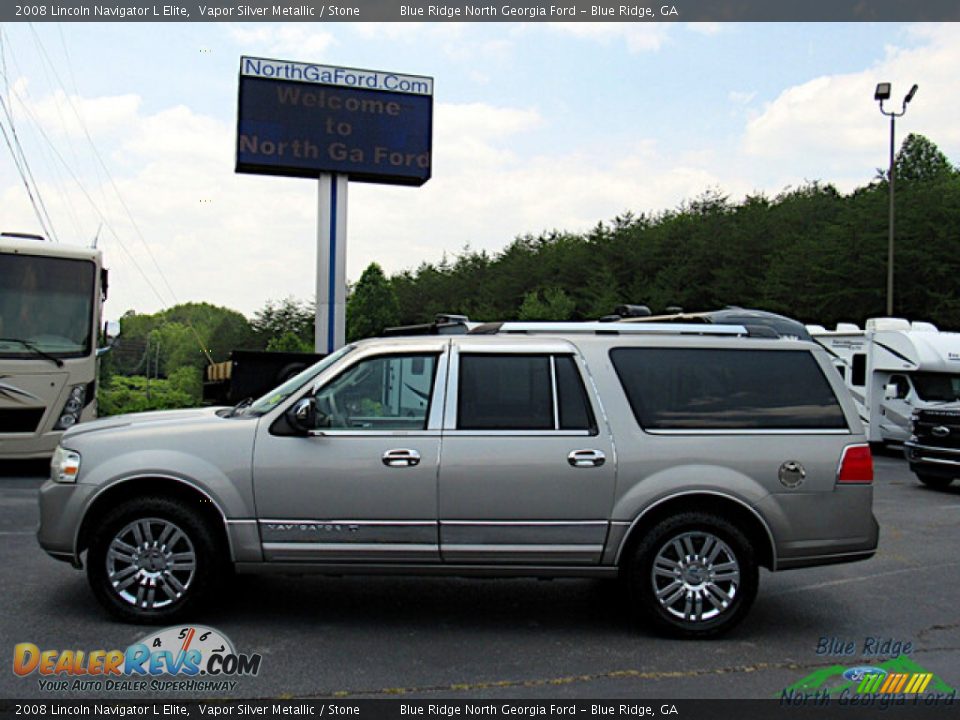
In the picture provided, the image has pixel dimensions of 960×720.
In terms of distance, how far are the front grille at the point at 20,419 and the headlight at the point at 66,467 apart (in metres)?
7.44

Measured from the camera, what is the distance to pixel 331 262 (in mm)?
21531

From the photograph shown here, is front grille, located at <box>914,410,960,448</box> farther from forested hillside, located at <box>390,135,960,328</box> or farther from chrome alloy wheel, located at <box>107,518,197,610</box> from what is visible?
A: forested hillside, located at <box>390,135,960,328</box>

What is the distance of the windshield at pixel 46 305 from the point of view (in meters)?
13.0

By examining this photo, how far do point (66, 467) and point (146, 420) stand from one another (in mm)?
574

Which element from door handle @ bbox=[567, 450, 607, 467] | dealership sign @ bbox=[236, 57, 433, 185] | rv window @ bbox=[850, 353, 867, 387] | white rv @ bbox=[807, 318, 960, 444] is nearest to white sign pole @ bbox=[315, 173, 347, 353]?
dealership sign @ bbox=[236, 57, 433, 185]

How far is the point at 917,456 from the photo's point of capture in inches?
582

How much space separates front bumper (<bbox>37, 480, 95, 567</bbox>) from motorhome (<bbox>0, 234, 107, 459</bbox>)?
7.51 meters

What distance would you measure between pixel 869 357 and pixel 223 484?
18748 mm

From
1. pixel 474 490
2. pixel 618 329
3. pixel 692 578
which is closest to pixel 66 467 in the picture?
pixel 474 490

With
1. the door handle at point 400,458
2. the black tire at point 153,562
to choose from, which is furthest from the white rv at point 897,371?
the black tire at point 153,562
